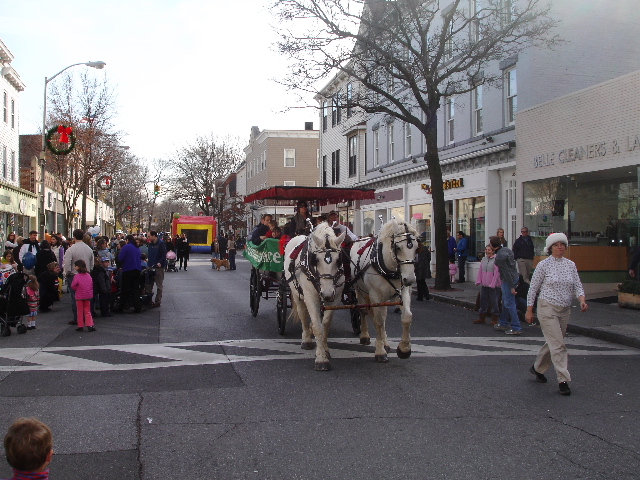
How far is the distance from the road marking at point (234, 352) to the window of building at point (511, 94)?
1171 centimetres

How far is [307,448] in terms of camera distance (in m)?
5.12

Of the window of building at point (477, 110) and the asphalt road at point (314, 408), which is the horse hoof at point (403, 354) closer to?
the asphalt road at point (314, 408)

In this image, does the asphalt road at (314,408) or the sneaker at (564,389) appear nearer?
the asphalt road at (314,408)

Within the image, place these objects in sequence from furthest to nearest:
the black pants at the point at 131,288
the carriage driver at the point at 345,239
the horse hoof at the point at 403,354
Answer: the black pants at the point at 131,288 < the carriage driver at the point at 345,239 < the horse hoof at the point at 403,354

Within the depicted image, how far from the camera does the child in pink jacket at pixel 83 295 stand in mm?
11695

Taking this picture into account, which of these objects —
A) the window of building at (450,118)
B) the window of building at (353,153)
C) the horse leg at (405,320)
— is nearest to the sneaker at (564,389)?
the horse leg at (405,320)

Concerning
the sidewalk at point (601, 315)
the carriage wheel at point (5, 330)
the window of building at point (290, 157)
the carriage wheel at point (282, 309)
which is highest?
the window of building at point (290, 157)

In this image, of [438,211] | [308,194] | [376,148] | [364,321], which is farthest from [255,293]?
[376,148]

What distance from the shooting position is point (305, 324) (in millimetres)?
9453

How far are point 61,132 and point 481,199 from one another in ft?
51.1

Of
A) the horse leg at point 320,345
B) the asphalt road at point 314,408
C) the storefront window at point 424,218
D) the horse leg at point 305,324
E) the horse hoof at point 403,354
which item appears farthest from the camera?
the storefront window at point 424,218

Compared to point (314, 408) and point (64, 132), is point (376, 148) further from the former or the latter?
point (314, 408)

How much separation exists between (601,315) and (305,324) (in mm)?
7371

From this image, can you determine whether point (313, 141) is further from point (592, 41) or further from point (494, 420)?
point (494, 420)
